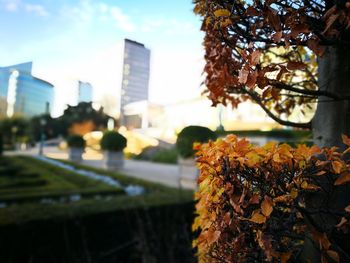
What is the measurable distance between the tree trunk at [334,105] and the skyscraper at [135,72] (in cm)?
132

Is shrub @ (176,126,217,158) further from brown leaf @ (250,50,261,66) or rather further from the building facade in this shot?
brown leaf @ (250,50,261,66)

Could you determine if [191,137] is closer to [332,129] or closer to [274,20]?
[332,129]

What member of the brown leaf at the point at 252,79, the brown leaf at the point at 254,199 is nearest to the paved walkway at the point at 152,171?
the brown leaf at the point at 254,199

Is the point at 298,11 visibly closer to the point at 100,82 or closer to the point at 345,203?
the point at 345,203

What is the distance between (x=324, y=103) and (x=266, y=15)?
0.62m

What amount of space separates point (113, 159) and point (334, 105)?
11664 mm

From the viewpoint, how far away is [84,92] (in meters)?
3.00

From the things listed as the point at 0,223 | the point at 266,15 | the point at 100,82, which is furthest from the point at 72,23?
the point at 0,223

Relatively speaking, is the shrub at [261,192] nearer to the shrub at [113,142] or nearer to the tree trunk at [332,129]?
the tree trunk at [332,129]

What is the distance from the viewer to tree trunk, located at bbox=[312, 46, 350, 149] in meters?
1.35

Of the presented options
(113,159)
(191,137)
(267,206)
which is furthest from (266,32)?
(113,159)

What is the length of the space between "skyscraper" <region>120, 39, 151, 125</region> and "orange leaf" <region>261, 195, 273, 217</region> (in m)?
1.57

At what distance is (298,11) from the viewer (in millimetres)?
1045

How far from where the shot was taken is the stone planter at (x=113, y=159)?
1237 cm
